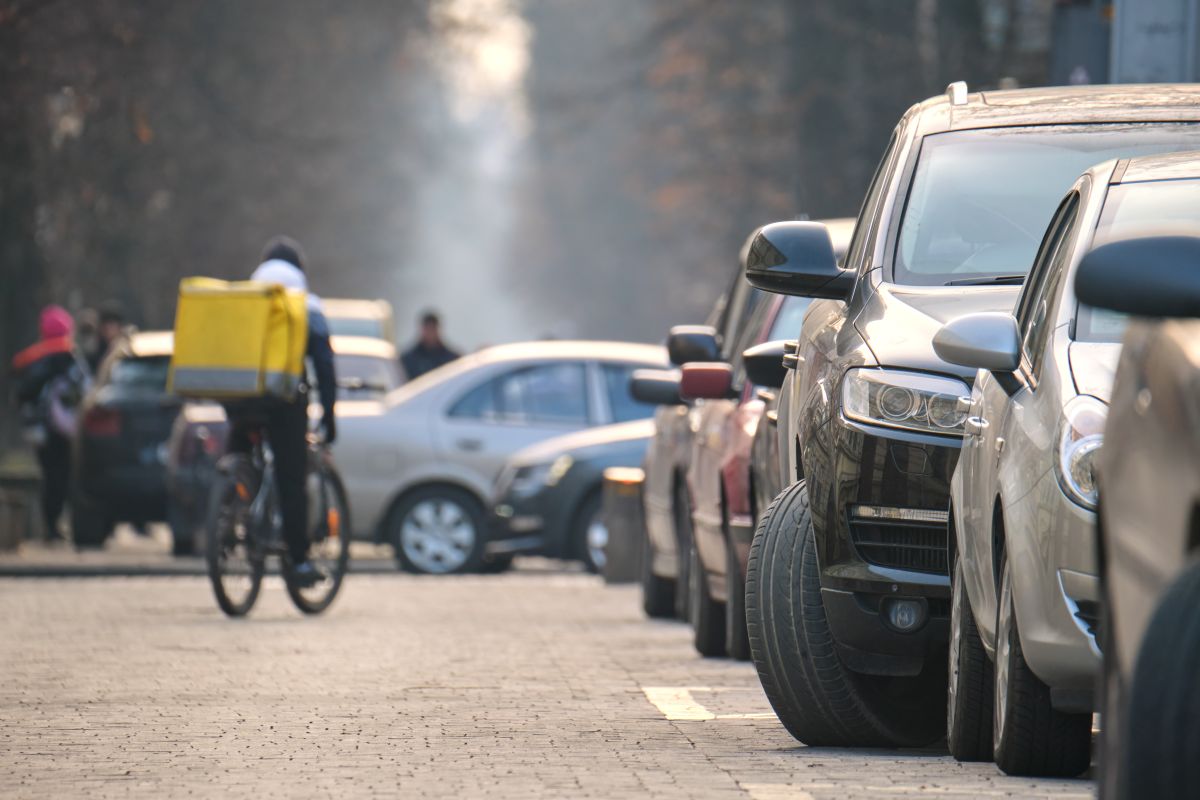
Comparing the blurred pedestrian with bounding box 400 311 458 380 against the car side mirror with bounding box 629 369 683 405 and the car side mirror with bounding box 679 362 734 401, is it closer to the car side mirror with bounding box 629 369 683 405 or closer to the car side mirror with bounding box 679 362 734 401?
the car side mirror with bounding box 629 369 683 405

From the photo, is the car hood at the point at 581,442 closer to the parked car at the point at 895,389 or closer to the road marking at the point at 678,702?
the road marking at the point at 678,702

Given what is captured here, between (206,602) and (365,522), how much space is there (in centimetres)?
454

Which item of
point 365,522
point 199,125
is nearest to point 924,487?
point 365,522

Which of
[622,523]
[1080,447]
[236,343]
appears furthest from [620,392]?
[1080,447]

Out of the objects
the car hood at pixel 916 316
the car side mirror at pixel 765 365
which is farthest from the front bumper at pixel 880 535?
the car side mirror at pixel 765 365

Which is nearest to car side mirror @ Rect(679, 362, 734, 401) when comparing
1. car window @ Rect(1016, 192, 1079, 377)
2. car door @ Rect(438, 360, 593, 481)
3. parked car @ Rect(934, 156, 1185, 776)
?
parked car @ Rect(934, 156, 1185, 776)

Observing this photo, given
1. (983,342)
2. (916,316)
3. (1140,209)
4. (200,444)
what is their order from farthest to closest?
(200,444)
(916,316)
(1140,209)
(983,342)

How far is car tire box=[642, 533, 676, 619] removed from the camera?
14977 mm

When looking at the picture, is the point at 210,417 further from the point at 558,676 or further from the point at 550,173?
the point at 550,173

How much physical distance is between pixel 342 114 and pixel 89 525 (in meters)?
32.8

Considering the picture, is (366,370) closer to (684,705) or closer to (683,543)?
(683,543)

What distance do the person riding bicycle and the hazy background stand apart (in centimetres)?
282

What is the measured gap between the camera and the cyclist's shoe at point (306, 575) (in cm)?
1420

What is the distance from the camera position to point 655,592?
15.0 m
